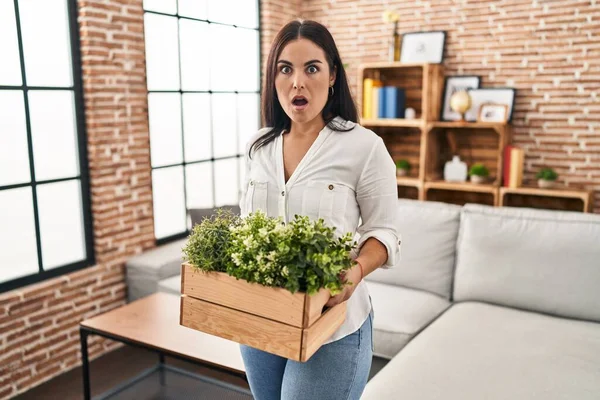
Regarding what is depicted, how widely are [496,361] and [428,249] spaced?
39.7 inches

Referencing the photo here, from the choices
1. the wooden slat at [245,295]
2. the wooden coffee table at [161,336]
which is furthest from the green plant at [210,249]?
the wooden coffee table at [161,336]

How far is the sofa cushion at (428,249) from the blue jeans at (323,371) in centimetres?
185

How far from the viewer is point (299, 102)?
136cm

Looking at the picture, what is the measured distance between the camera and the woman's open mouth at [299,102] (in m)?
1.35

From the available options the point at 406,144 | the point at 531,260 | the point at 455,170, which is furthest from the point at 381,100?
the point at 531,260

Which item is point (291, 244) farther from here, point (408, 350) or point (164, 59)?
point (164, 59)

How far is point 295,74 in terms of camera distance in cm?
136

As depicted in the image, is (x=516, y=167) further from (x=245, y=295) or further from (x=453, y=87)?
(x=245, y=295)

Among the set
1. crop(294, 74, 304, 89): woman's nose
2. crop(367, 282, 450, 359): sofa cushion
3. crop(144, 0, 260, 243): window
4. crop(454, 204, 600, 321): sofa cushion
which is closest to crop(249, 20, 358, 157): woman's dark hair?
crop(294, 74, 304, 89): woman's nose

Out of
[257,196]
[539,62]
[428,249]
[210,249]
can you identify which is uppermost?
[539,62]

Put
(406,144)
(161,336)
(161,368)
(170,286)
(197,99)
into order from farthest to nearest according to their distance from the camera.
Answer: (406,144) < (197,99) < (170,286) < (161,368) < (161,336)

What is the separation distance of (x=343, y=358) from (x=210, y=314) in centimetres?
33

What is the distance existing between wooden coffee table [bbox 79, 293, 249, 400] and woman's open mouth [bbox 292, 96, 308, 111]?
3.84 feet

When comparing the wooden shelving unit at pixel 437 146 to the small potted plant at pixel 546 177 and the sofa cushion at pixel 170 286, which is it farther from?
the sofa cushion at pixel 170 286
